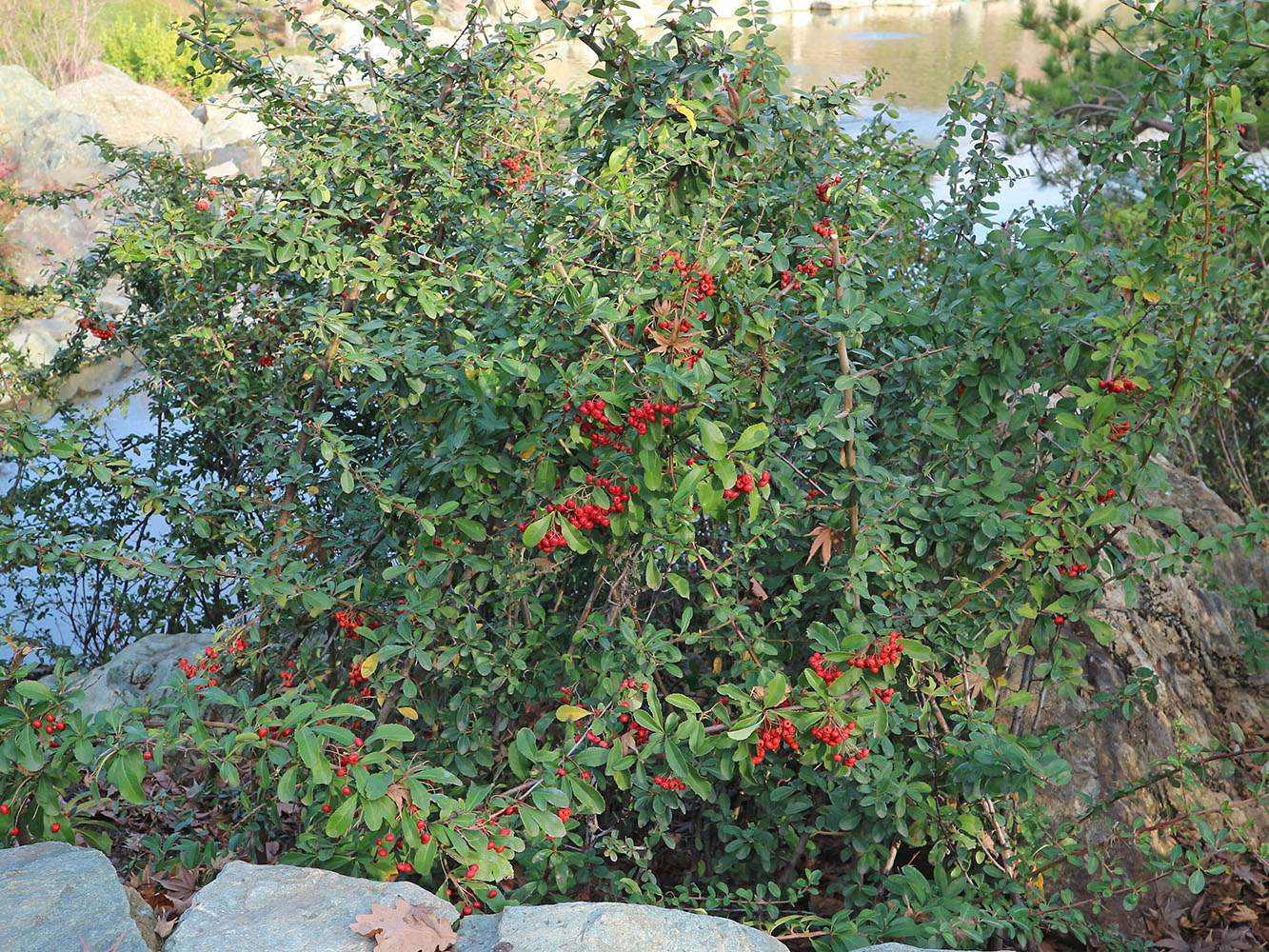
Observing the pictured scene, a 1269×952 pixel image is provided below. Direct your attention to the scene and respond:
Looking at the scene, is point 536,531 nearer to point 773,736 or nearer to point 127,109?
point 773,736

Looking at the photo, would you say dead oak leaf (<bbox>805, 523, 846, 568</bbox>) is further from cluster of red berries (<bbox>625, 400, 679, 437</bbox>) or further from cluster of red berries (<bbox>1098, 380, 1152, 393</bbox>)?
cluster of red berries (<bbox>1098, 380, 1152, 393</bbox>)

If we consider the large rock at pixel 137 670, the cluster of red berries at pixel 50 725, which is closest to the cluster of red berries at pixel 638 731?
the cluster of red berries at pixel 50 725

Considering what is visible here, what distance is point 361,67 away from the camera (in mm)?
3258

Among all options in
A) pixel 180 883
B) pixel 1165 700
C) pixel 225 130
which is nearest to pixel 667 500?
pixel 180 883

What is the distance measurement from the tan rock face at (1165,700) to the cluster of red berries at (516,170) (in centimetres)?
207

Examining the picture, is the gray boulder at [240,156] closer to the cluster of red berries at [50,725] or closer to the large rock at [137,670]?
the large rock at [137,670]

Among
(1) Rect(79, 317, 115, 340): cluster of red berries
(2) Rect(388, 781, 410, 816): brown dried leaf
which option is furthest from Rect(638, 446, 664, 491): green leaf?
(1) Rect(79, 317, 115, 340): cluster of red berries

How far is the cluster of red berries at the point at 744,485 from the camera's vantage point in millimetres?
2066

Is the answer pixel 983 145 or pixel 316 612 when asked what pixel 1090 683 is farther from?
pixel 316 612

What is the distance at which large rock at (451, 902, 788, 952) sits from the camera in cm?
180

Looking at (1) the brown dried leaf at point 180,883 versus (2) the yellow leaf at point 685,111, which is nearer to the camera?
(2) the yellow leaf at point 685,111

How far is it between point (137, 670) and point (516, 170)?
2.44 metres

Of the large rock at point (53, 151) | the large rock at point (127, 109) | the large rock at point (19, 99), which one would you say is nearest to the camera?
the large rock at point (53, 151)

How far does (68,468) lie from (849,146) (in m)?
2.27
